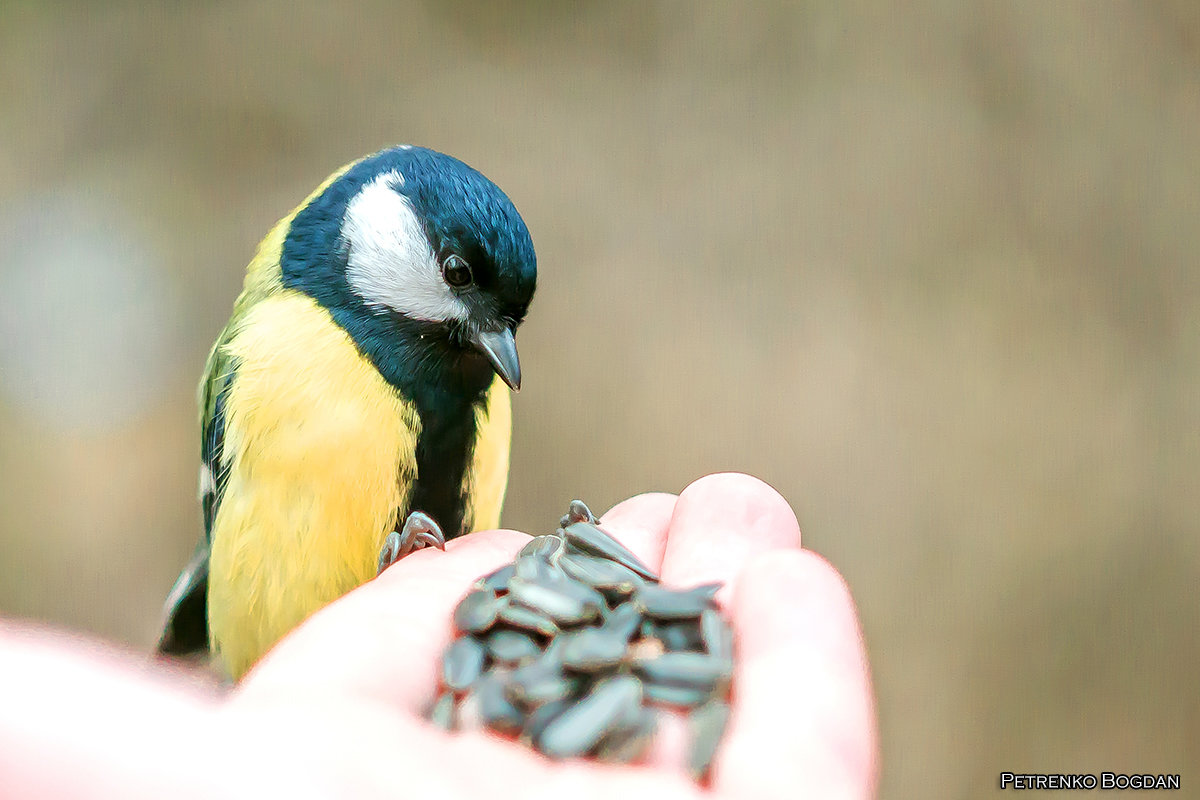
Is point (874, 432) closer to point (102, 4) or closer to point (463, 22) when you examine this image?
point (463, 22)

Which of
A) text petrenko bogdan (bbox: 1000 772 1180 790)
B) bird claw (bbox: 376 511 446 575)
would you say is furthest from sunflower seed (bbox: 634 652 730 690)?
text petrenko bogdan (bbox: 1000 772 1180 790)

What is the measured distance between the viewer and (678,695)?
0.81 m

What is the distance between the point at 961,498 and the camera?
94.9 inches

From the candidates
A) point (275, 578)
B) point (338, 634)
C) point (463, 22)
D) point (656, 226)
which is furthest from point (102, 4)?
point (338, 634)

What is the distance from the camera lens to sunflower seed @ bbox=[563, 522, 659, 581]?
107 centimetres

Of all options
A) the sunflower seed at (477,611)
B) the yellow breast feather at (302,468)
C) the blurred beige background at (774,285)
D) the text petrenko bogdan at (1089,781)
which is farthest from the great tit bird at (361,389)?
the text petrenko bogdan at (1089,781)

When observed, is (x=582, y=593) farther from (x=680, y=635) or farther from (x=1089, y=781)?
(x=1089, y=781)

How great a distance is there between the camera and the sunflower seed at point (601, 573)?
39.6 inches

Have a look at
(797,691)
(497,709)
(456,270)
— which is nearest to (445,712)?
(497,709)

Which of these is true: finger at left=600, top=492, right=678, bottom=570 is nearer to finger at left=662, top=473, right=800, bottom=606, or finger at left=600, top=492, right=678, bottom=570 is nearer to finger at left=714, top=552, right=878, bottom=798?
finger at left=662, top=473, right=800, bottom=606

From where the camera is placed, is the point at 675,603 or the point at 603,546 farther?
the point at 603,546

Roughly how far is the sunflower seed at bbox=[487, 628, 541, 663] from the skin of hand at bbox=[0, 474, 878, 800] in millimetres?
47

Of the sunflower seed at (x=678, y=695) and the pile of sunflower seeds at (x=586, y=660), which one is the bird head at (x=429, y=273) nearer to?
the pile of sunflower seeds at (x=586, y=660)

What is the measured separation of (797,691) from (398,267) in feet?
2.64
